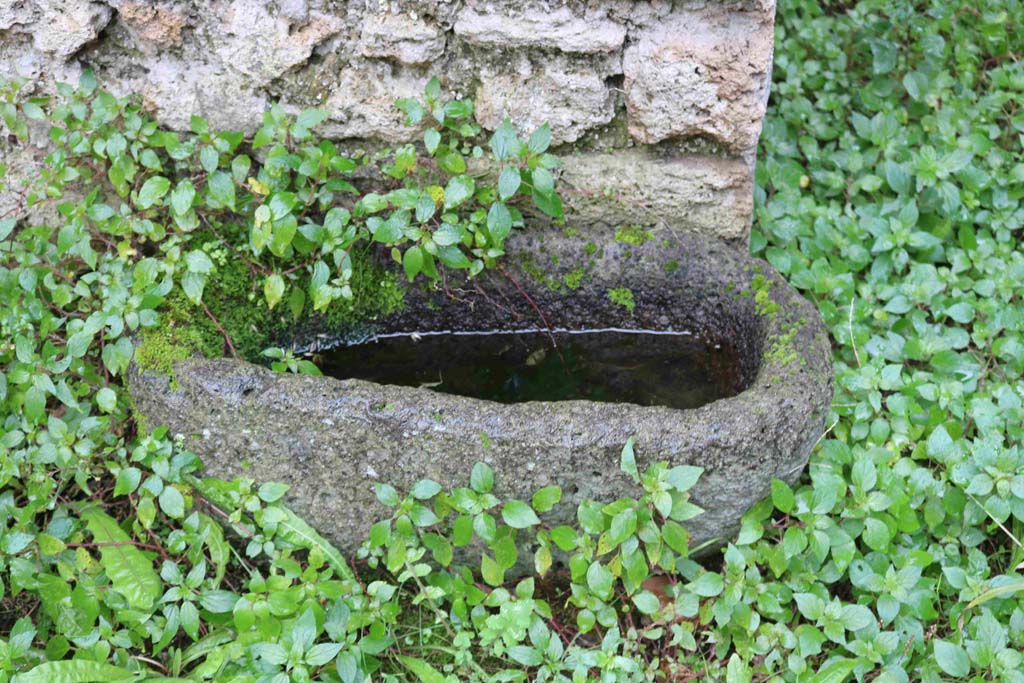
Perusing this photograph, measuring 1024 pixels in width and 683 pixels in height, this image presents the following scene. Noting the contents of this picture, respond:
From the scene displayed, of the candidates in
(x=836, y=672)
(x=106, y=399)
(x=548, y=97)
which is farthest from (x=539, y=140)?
(x=836, y=672)

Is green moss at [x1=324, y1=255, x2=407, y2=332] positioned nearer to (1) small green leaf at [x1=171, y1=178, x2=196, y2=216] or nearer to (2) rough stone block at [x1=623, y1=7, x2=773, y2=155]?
(1) small green leaf at [x1=171, y1=178, x2=196, y2=216]

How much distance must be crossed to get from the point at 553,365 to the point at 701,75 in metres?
0.91

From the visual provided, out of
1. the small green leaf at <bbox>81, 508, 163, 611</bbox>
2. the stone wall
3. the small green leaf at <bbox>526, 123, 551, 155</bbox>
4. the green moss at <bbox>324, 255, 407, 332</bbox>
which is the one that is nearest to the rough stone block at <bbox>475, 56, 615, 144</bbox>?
the stone wall

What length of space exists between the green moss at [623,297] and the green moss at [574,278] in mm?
93

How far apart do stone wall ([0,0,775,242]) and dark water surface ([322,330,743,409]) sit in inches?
14.8

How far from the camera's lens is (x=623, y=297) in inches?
108

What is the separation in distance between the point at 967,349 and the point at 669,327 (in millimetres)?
869

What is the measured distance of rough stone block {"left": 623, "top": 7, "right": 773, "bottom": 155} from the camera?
246 cm

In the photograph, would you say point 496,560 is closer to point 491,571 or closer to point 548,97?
point 491,571

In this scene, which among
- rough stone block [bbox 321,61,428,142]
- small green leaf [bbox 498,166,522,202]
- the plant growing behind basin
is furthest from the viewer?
rough stone block [bbox 321,61,428,142]

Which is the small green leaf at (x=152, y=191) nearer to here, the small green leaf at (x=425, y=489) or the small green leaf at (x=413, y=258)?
the small green leaf at (x=413, y=258)

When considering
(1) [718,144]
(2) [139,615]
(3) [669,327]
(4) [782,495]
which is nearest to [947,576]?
(4) [782,495]

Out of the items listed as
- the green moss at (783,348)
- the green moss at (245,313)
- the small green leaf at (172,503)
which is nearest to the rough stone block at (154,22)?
the green moss at (245,313)

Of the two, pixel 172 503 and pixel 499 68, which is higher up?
pixel 499 68
